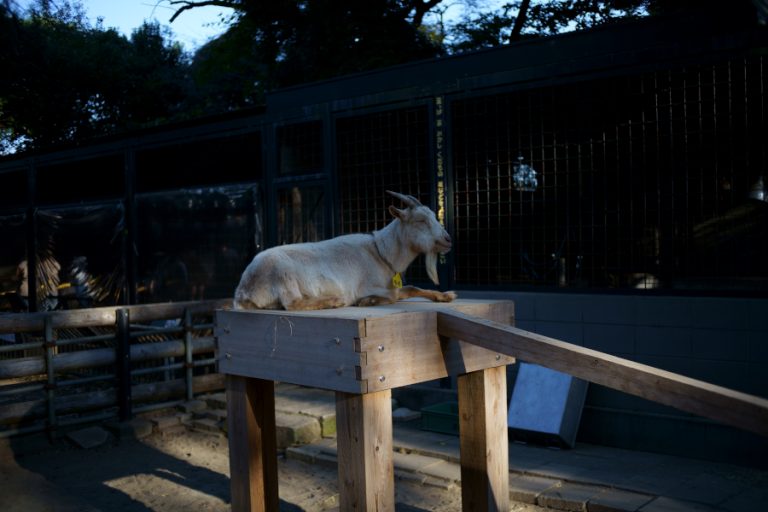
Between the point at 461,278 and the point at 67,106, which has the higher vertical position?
the point at 67,106

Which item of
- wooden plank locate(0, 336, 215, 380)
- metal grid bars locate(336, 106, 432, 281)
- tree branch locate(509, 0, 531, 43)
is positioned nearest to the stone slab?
wooden plank locate(0, 336, 215, 380)

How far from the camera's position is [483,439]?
3.57 metres

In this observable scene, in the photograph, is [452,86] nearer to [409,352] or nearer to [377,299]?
[377,299]

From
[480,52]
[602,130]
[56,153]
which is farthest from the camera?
[56,153]

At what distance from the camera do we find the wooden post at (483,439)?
3.57 metres

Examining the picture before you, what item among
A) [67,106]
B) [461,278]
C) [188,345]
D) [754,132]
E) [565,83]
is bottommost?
[188,345]

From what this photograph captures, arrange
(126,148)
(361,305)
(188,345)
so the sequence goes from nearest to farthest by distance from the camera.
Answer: (361,305)
(188,345)
(126,148)

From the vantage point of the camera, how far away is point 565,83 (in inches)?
280

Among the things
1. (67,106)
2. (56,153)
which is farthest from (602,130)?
(67,106)

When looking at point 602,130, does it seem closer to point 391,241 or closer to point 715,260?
point 715,260

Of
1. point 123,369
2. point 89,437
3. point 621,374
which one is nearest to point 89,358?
point 123,369

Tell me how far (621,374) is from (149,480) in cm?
497

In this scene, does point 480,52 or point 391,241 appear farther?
point 480,52

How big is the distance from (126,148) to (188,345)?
4358 millimetres
